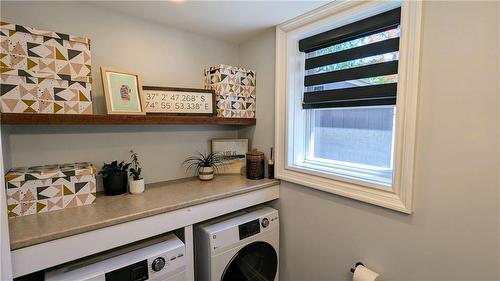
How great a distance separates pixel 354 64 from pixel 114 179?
163cm

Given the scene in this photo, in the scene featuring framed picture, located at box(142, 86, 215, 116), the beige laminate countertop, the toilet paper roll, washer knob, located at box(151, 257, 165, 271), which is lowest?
the toilet paper roll

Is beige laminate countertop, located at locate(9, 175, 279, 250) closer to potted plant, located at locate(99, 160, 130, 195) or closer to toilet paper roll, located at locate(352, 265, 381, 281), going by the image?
potted plant, located at locate(99, 160, 130, 195)

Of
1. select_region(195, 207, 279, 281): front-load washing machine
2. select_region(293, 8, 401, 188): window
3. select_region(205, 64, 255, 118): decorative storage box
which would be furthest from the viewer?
select_region(205, 64, 255, 118): decorative storage box

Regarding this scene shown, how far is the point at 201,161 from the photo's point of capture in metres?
1.88

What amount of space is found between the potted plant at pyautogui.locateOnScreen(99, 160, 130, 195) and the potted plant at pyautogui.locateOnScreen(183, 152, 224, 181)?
0.49 m

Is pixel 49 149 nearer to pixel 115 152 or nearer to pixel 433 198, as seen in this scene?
pixel 115 152

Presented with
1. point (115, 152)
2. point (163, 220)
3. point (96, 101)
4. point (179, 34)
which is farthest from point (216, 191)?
point (179, 34)

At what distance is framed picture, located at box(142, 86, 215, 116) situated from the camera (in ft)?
4.91

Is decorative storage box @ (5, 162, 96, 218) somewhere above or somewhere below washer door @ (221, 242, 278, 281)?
above

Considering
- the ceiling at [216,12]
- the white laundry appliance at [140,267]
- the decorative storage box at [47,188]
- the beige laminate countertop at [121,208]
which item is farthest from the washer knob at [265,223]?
the ceiling at [216,12]

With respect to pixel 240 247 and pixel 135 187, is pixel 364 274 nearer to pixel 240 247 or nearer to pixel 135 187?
pixel 240 247

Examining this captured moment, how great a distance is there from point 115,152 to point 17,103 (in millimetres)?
566

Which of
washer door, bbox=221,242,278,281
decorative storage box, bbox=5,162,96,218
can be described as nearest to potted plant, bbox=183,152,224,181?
washer door, bbox=221,242,278,281

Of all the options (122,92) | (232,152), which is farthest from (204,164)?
(122,92)
